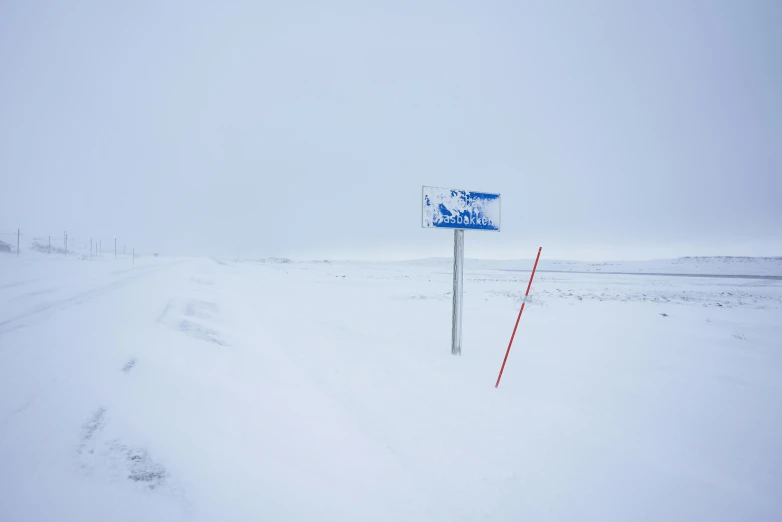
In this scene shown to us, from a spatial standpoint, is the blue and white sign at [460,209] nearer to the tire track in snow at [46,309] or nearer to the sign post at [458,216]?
the sign post at [458,216]

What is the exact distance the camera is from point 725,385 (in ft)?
19.8

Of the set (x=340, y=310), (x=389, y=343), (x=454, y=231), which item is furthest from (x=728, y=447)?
(x=340, y=310)

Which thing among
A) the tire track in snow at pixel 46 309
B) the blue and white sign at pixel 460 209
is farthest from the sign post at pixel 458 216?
the tire track in snow at pixel 46 309

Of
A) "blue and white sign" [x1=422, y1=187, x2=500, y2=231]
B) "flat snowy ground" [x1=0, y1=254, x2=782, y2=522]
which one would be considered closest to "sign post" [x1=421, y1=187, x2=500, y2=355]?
"blue and white sign" [x1=422, y1=187, x2=500, y2=231]

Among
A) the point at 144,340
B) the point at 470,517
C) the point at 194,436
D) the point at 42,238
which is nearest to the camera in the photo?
the point at 470,517

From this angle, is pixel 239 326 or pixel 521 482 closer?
pixel 521 482

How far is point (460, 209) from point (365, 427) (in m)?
4.74

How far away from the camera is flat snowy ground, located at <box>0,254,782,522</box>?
8.87 ft

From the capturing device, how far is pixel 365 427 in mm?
4152

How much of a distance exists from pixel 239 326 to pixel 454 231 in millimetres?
5647

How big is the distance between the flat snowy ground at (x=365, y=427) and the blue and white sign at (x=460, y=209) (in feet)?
9.07

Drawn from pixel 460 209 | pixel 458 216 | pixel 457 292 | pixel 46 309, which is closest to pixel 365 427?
pixel 457 292

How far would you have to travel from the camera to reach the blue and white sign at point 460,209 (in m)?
7.09

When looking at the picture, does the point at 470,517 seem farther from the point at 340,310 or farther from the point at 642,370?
the point at 340,310
